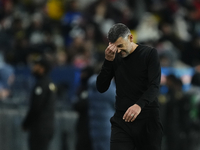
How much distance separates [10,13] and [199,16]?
18.8 feet

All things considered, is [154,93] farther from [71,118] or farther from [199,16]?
[199,16]

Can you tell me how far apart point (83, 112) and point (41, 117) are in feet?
2.69

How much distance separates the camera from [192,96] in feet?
39.9

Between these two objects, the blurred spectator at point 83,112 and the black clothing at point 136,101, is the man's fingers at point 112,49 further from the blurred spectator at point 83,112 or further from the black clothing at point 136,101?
the blurred spectator at point 83,112

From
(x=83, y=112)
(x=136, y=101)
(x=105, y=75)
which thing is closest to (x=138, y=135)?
(x=136, y=101)

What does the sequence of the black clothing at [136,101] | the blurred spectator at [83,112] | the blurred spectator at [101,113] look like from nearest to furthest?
the black clothing at [136,101]
the blurred spectator at [101,113]
the blurred spectator at [83,112]

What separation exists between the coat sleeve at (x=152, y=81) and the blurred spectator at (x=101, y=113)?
8.70 feet

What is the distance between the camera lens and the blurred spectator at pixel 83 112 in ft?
33.6

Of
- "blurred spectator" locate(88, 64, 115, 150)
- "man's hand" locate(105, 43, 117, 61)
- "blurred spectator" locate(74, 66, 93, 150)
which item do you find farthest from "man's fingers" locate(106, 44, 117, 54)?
"blurred spectator" locate(74, 66, 93, 150)

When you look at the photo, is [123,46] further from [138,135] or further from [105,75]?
[138,135]

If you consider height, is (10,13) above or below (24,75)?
above

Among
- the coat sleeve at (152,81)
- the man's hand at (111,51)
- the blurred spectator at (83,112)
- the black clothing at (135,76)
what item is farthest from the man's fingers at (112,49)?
the blurred spectator at (83,112)

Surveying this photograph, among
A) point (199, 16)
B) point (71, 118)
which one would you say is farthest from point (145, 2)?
point (71, 118)

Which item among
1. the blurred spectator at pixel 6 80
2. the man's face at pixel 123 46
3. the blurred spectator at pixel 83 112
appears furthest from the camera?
the blurred spectator at pixel 6 80
